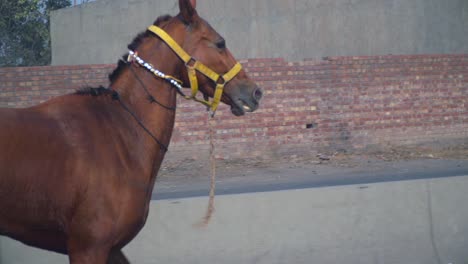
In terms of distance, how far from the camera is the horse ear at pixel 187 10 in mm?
3771

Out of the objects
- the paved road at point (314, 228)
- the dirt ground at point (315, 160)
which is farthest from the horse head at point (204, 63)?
the dirt ground at point (315, 160)

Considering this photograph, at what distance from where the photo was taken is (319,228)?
5.75 meters

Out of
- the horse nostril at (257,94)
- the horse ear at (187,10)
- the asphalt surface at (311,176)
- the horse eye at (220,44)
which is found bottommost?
the asphalt surface at (311,176)

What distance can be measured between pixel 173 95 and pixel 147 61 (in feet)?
0.88

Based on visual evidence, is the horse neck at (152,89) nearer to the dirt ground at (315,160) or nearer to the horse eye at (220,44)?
the horse eye at (220,44)

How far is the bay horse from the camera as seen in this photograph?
3.19 metres

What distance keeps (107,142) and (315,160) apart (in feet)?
30.7

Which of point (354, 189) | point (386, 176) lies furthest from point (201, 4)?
point (354, 189)

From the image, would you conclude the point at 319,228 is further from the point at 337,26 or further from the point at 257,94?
the point at 337,26

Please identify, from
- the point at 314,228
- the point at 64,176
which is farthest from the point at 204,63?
the point at 314,228

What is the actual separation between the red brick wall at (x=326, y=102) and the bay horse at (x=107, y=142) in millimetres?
8133

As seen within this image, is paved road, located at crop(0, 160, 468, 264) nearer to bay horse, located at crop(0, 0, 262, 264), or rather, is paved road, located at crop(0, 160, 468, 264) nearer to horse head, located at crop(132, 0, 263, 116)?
bay horse, located at crop(0, 0, 262, 264)

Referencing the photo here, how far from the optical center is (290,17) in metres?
18.8

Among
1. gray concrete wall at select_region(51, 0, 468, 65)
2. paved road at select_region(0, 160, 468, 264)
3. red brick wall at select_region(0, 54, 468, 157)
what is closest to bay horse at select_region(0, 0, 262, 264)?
paved road at select_region(0, 160, 468, 264)
